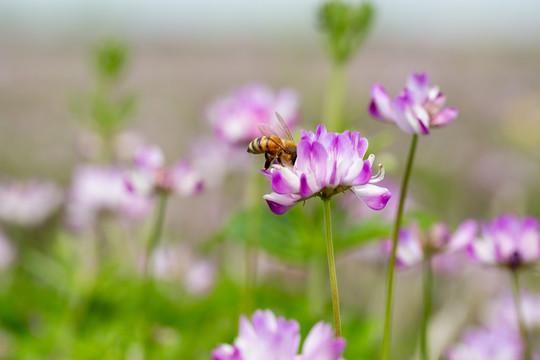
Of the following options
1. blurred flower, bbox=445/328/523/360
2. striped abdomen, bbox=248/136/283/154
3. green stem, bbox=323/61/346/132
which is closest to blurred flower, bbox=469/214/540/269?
blurred flower, bbox=445/328/523/360

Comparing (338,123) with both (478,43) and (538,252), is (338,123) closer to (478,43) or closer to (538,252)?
(538,252)

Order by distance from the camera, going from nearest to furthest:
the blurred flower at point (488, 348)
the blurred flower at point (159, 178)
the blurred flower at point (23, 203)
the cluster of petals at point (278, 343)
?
the cluster of petals at point (278, 343)
the blurred flower at point (488, 348)
the blurred flower at point (159, 178)
the blurred flower at point (23, 203)

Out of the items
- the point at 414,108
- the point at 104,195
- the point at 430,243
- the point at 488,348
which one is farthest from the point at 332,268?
the point at 104,195

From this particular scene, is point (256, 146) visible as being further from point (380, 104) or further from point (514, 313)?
point (514, 313)

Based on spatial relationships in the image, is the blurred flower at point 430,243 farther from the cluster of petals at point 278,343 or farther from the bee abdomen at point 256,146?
the cluster of petals at point 278,343

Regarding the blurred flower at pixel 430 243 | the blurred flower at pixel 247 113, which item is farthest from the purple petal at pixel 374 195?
the blurred flower at pixel 247 113

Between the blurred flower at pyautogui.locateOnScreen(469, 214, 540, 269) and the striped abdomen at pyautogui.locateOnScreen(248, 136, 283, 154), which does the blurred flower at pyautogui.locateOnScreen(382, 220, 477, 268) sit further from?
the striped abdomen at pyautogui.locateOnScreen(248, 136, 283, 154)

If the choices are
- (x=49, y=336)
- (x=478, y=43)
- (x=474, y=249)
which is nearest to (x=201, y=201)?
(x=49, y=336)
